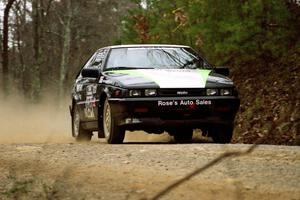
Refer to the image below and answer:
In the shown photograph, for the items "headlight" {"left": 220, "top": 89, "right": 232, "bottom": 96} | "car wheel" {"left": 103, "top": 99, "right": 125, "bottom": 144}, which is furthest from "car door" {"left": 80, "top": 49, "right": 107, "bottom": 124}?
"headlight" {"left": 220, "top": 89, "right": 232, "bottom": 96}

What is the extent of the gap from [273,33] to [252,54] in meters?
0.99

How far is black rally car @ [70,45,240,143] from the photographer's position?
421 inches

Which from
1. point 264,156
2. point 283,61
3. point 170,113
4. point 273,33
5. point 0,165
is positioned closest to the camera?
point 0,165

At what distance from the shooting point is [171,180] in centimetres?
610

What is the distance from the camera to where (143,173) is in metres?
6.44

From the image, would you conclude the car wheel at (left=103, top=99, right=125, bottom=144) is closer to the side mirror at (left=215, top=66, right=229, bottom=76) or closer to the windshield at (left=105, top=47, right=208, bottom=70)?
the windshield at (left=105, top=47, right=208, bottom=70)

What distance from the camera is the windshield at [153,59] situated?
1167cm

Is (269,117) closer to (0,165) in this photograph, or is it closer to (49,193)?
(0,165)

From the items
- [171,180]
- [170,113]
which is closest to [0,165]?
[171,180]

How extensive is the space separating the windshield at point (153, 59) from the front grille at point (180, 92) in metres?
0.96

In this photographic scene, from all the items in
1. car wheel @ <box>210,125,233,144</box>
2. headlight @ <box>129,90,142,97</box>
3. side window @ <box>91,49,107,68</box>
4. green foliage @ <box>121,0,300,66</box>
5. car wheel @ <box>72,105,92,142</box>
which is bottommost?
car wheel @ <box>72,105,92,142</box>

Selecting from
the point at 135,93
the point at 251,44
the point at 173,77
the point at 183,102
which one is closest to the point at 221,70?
the point at 173,77

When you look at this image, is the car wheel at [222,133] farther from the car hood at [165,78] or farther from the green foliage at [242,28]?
the green foliage at [242,28]

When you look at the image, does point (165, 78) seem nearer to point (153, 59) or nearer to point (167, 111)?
point (167, 111)
